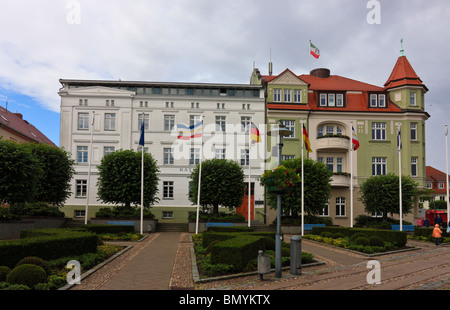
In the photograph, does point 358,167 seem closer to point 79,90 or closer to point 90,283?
point 79,90

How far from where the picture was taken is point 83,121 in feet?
146

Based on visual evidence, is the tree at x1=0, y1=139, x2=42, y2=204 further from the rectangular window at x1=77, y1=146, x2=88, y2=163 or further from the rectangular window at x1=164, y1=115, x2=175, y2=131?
the rectangular window at x1=164, y1=115, x2=175, y2=131

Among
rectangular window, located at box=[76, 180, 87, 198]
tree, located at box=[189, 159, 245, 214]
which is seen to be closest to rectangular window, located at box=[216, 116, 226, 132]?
tree, located at box=[189, 159, 245, 214]

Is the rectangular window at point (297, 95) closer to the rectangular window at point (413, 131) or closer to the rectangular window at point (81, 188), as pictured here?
the rectangular window at point (413, 131)

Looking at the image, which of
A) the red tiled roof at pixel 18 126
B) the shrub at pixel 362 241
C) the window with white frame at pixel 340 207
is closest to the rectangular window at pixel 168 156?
the red tiled roof at pixel 18 126

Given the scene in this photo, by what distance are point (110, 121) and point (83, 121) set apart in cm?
297

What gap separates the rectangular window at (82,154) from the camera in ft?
144

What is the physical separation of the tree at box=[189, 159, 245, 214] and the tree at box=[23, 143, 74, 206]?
39.7 ft

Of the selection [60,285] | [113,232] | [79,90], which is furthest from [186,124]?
[60,285]

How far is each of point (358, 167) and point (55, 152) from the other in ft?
104

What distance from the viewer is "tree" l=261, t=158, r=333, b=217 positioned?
35.6 meters

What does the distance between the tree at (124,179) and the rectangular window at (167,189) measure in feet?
25.2

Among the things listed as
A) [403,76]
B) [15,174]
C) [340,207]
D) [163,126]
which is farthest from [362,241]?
[403,76]

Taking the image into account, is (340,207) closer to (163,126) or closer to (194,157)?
(194,157)
